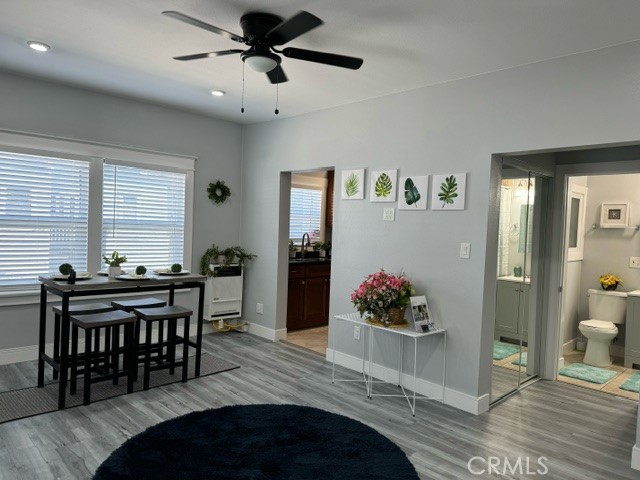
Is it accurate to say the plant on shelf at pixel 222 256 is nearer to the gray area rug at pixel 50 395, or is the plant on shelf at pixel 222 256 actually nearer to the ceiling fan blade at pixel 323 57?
the gray area rug at pixel 50 395

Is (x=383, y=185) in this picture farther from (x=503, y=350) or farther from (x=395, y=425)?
(x=395, y=425)

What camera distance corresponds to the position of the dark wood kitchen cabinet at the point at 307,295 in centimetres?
595

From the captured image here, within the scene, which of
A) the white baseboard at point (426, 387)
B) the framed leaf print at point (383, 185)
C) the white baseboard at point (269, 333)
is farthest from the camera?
the white baseboard at point (269, 333)

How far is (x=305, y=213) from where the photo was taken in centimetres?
717

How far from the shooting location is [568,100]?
3143 millimetres

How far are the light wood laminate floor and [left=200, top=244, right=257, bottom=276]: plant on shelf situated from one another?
1552 mm

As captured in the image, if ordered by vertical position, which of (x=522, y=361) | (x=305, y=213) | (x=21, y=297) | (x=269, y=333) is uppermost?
(x=305, y=213)

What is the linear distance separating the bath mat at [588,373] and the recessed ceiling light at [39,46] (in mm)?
5499

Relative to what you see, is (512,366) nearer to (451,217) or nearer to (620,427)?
(620,427)

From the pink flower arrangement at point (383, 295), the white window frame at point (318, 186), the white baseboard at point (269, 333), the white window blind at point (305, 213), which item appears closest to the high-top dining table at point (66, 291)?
the white baseboard at point (269, 333)

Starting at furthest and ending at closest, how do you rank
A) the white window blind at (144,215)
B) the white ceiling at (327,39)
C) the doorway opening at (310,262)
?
the doorway opening at (310,262) < the white window blind at (144,215) < the white ceiling at (327,39)

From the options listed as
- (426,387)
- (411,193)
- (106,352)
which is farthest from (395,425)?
(106,352)

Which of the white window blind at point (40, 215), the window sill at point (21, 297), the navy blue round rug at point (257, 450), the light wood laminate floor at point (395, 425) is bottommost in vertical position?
the light wood laminate floor at point (395, 425)

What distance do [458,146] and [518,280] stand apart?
1.44 meters
